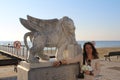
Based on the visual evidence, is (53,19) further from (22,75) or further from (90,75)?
(90,75)

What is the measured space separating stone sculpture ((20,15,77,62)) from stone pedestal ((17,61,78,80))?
0.22 meters

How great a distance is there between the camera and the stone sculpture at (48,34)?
5.73 m

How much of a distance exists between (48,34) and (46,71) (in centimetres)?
108

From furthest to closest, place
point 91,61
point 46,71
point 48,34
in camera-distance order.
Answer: point 48,34
point 46,71
point 91,61

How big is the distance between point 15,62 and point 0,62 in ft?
2.51

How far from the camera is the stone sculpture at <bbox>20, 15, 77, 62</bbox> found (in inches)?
226

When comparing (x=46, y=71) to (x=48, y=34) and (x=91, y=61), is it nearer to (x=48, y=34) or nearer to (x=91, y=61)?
(x=48, y=34)

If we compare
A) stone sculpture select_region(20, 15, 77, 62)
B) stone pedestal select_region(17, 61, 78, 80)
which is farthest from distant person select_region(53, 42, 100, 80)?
stone sculpture select_region(20, 15, 77, 62)

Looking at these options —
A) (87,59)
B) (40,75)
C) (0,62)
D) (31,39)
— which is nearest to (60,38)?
(31,39)

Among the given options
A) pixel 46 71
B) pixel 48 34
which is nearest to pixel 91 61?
pixel 46 71

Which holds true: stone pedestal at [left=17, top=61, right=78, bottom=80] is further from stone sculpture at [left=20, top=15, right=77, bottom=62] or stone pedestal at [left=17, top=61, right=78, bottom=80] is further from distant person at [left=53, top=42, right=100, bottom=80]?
distant person at [left=53, top=42, right=100, bottom=80]

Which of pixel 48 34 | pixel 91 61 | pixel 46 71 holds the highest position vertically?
pixel 48 34

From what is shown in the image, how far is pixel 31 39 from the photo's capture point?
6016mm

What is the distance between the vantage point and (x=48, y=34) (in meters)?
5.94
